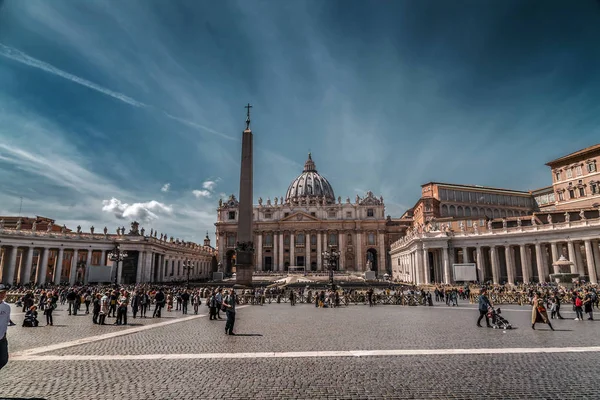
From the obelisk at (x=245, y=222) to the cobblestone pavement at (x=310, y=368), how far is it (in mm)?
11197

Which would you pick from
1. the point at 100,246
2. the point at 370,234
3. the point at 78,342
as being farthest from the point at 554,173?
the point at 100,246

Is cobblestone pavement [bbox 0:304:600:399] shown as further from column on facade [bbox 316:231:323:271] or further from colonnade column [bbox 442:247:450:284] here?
column on facade [bbox 316:231:323:271]

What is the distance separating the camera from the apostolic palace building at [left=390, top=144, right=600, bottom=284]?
34.0 m

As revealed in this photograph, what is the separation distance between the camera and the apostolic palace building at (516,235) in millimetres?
33969

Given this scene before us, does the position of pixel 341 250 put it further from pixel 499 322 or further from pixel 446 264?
pixel 499 322

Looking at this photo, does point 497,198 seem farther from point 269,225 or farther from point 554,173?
point 269,225

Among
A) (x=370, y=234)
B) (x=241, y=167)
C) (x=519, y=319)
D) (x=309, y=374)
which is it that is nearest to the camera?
(x=309, y=374)

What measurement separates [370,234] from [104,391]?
74885mm

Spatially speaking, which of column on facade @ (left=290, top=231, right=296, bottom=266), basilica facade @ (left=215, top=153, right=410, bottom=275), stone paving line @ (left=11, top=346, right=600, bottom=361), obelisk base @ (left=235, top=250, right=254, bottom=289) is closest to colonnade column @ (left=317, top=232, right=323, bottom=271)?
basilica facade @ (left=215, top=153, right=410, bottom=275)

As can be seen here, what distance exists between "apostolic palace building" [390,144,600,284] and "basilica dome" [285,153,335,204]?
43.3 metres

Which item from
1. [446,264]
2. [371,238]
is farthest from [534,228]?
[371,238]

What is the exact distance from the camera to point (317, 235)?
255 ft

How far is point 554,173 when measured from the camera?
46688mm

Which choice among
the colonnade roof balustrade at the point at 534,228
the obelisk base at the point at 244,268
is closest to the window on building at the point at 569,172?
the colonnade roof balustrade at the point at 534,228
